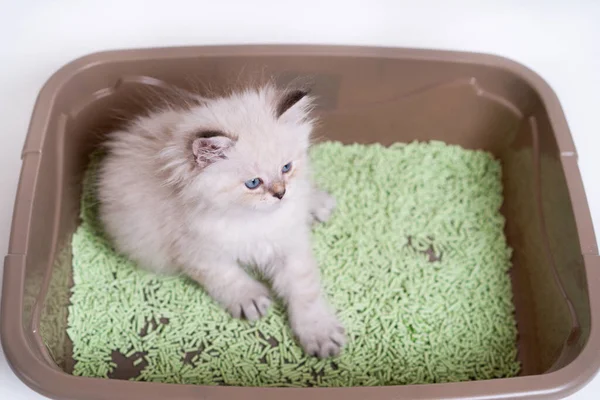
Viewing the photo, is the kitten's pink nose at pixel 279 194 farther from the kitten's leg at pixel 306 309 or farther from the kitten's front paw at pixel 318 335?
the kitten's front paw at pixel 318 335

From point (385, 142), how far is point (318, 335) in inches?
32.0

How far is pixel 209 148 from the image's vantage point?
121 centimetres

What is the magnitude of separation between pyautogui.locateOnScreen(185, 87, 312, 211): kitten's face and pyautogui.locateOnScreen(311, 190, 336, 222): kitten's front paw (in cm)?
53

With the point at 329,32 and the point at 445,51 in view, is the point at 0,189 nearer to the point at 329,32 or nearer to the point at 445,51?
the point at 329,32

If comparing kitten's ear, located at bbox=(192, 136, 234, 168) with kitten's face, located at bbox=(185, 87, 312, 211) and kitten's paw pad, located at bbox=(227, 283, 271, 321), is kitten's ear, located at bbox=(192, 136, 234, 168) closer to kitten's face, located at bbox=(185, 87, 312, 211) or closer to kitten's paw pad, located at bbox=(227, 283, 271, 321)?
kitten's face, located at bbox=(185, 87, 312, 211)

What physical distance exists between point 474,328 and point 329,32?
3.81 feet

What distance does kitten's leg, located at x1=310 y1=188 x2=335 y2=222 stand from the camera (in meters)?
1.92

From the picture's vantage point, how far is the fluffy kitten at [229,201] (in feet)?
4.22

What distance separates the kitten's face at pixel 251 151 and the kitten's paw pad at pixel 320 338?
0.47 m

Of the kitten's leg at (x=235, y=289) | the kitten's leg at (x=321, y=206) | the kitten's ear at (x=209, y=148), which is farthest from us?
the kitten's leg at (x=321, y=206)

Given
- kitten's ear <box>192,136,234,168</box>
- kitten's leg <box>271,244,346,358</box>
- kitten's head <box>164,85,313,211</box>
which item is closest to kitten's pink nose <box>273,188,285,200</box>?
kitten's head <box>164,85,313,211</box>

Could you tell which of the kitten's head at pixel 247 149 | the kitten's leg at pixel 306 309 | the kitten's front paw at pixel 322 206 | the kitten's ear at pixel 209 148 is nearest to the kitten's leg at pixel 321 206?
the kitten's front paw at pixel 322 206

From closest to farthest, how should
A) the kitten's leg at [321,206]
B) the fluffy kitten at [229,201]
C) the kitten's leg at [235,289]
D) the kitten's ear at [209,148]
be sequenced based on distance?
the kitten's ear at [209,148] → the fluffy kitten at [229,201] → the kitten's leg at [235,289] → the kitten's leg at [321,206]

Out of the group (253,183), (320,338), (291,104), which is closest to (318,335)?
(320,338)
